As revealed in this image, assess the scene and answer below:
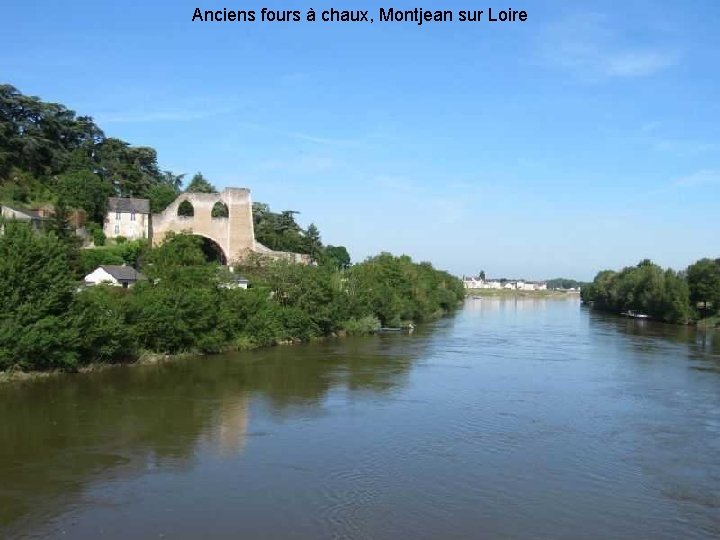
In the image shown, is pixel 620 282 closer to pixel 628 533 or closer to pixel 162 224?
pixel 162 224

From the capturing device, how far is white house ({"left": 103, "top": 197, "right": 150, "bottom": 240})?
144ft

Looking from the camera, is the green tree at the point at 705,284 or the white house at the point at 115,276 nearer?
the white house at the point at 115,276

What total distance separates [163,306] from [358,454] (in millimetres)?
13014

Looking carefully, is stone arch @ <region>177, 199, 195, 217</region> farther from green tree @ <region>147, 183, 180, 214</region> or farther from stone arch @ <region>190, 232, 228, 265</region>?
stone arch @ <region>190, 232, 228, 265</region>

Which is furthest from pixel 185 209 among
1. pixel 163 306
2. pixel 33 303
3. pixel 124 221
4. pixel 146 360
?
pixel 33 303

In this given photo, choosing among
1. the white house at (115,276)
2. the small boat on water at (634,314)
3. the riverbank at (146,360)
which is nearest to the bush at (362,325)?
the riverbank at (146,360)

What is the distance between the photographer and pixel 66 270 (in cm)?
2122

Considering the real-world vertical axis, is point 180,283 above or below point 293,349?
above

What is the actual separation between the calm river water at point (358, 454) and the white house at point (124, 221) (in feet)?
71.1

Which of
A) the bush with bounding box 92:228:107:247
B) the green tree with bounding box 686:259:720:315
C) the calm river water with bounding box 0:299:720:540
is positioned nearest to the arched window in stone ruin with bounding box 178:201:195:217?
the bush with bounding box 92:228:107:247

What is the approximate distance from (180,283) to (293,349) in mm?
5709

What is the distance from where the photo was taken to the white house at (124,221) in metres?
43.8

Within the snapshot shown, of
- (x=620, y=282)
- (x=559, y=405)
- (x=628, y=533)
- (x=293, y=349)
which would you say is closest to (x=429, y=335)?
(x=293, y=349)

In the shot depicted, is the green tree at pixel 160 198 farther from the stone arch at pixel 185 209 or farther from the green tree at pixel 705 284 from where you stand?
the green tree at pixel 705 284
